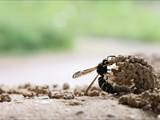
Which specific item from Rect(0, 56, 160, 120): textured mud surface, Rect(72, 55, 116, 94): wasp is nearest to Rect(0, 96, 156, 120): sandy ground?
Rect(0, 56, 160, 120): textured mud surface

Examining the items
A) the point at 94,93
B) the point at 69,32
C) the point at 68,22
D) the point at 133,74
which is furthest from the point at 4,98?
the point at 68,22

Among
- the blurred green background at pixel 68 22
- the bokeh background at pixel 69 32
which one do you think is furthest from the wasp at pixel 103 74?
the blurred green background at pixel 68 22

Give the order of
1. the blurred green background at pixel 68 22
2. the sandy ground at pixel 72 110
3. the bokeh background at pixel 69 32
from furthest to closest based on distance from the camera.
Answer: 1. the blurred green background at pixel 68 22
2. the bokeh background at pixel 69 32
3. the sandy ground at pixel 72 110

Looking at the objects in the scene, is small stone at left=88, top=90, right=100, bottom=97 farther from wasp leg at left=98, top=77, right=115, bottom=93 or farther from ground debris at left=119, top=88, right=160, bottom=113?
ground debris at left=119, top=88, right=160, bottom=113

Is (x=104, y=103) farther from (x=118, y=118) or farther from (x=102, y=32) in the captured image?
(x=102, y=32)

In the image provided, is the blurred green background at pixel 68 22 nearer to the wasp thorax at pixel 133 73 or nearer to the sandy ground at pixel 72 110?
the wasp thorax at pixel 133 73

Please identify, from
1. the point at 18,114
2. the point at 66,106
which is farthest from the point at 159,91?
the point at 18,114

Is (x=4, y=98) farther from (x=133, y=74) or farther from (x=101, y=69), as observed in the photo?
(x=133, y=74)
